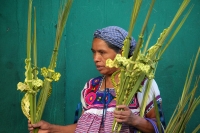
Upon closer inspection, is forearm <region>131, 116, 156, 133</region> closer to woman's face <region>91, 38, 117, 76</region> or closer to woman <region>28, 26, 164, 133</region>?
woman <region>28, 26, 164, 133</region>

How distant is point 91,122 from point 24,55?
2.58ft

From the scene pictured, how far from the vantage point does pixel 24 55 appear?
2.81 metres

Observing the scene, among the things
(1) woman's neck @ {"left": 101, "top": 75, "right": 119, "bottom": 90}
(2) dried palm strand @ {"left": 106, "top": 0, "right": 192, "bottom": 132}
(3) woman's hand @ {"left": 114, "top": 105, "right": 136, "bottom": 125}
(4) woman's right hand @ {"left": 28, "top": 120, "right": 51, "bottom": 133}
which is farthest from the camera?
(1) woman's neck @ {"left": 101, "top": 75, "right": 119, "bottom": 90}

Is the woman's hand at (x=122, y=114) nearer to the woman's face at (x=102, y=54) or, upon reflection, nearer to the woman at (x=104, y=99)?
the woman at (x=104, y=99)

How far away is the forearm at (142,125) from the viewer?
208 cm

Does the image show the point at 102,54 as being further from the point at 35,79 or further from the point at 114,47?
the point at 35,79

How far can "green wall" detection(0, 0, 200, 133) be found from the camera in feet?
9.18

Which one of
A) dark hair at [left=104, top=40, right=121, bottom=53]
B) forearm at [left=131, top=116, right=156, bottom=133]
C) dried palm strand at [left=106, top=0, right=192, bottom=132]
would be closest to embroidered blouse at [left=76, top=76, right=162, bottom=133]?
forearm at [left=131, top=116, right=156, bottom=133]

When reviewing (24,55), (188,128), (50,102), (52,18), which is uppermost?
(52,18)

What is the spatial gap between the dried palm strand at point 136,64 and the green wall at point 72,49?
1.00 meters

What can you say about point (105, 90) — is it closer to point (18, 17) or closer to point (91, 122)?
point (91, 122)

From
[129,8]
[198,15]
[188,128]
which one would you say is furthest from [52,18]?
[188,128]

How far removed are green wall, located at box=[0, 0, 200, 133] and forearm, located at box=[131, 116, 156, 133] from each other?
0.76 m

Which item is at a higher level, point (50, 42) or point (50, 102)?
point (50, 42)
